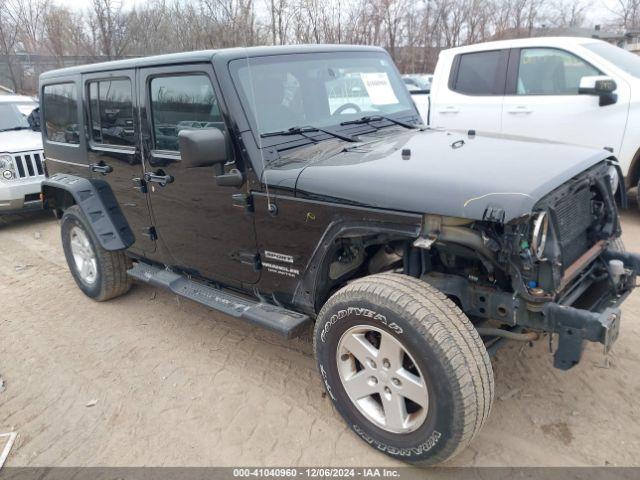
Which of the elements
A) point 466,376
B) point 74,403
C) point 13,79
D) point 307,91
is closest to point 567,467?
point 466,376

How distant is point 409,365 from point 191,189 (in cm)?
183

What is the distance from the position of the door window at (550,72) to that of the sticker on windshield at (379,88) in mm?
3053

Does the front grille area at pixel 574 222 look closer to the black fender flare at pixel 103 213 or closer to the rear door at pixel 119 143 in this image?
the rear door at pixel 119 143

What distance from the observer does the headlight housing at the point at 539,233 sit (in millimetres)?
2309

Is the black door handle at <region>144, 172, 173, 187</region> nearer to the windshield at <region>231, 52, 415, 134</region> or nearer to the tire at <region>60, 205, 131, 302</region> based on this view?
the windshield at <region>231, 52, 415, 134</region>

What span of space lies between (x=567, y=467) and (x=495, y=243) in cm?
122

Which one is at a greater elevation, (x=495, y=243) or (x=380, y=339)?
(x=495, y=243)

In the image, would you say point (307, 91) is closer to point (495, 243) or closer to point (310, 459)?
point (495, 243)

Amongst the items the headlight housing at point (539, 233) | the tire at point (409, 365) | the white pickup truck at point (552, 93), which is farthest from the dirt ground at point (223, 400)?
the white pickup truck at point (552, 93)

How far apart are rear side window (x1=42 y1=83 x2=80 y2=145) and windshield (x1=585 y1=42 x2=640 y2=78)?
18.1 feet

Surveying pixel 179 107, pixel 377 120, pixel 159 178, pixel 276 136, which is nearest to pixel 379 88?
pixel 377 120

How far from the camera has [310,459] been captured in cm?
276

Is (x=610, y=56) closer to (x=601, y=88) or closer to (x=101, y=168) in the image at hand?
(x=601, y=88)

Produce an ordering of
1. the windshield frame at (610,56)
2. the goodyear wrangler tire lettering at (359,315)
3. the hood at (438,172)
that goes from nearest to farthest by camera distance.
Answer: the hood at (438,172) < the goodyear wrangler tire lettering at (359,315) < the windshield frame at (610,56)
